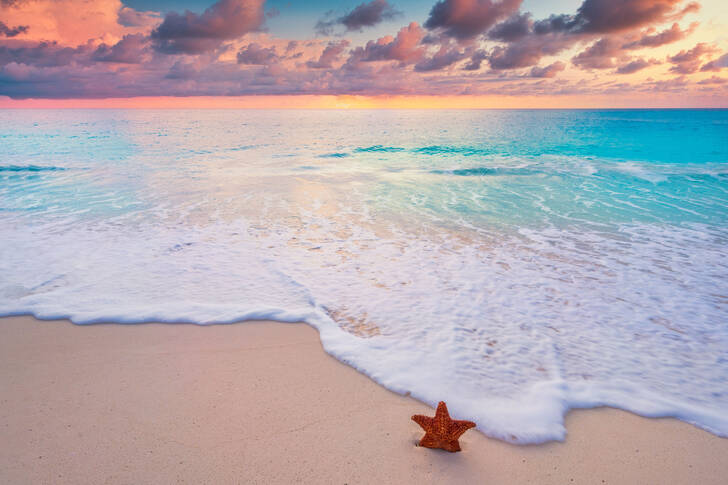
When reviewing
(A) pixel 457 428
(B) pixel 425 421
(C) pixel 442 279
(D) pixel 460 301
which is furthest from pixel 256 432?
(C) pixel 442 279

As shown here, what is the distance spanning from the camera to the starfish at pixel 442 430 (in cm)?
272

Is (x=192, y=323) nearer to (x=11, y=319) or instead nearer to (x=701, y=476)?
(x=11, y=319)

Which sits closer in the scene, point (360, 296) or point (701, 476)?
point (701, 476)

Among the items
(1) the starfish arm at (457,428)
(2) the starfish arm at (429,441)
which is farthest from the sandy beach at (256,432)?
(1) the starfish arm at (457,428)

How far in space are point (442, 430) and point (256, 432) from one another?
1410mm

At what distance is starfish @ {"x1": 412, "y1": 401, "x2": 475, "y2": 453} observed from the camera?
8.91 ft

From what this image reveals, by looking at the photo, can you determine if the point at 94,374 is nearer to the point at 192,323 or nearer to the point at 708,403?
the point at 192,323

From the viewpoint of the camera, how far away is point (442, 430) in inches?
107

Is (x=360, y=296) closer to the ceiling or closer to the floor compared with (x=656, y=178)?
closer to the ceiling

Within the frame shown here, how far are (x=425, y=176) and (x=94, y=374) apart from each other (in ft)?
51.0

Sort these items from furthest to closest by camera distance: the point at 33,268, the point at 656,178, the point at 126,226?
the point at 656,178 < the point at 126,226 < the point at 33,268

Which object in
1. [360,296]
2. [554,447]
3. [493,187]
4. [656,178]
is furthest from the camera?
[656,178]

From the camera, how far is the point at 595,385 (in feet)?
11.6

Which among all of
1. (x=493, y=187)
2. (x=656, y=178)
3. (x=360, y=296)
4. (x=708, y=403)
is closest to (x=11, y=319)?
(x=360, y=296)
